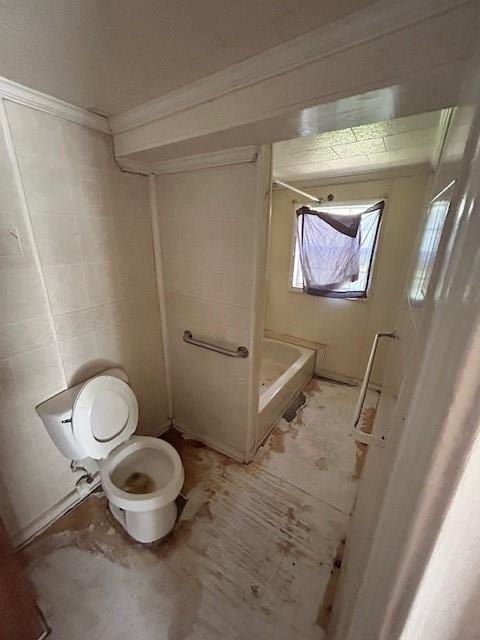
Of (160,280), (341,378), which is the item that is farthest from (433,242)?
(341,378)

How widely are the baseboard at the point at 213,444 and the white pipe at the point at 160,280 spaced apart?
0.12 metres

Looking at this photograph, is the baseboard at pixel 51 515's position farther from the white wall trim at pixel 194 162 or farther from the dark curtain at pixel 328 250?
the dark curtain at pixel 328 250

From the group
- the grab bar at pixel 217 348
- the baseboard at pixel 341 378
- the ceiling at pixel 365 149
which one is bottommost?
the baseboard at pixel 341 378

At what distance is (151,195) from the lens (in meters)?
1.66

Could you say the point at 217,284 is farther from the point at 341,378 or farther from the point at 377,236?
the point at 341,378

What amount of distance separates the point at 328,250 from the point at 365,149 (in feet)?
3.44

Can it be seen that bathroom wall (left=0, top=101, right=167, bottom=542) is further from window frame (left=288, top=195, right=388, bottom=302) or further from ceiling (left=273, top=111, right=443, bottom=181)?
window frame (left=288, top=195, right=388, bottom=302)

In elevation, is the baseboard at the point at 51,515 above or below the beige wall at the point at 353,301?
below

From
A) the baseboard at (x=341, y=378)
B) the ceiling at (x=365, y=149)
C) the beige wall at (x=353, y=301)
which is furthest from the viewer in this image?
the baseboard at (x=341, y=378)

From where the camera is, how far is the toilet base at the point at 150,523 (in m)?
1.33

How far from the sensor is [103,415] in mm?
1441

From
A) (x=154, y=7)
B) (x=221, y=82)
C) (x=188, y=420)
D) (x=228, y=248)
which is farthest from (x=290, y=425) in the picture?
(x=154, y=7)

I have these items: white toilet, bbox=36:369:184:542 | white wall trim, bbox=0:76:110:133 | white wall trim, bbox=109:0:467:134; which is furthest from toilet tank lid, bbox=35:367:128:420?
white wall trim, bbox=109:0:467:134

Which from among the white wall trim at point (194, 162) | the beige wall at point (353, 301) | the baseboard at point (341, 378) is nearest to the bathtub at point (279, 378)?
the baseboard at point (341, 378)
